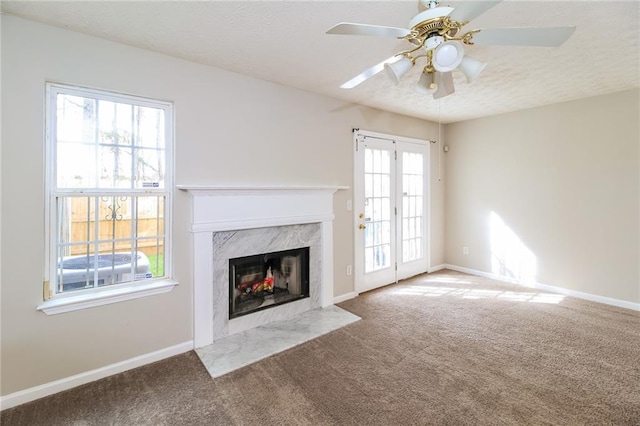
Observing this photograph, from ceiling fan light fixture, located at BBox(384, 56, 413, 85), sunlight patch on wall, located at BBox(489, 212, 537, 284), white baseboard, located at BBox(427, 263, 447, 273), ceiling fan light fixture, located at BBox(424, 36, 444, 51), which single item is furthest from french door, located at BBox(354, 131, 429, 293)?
ceiling fan light fixture, located at BBox(424, 36, 444, 51)

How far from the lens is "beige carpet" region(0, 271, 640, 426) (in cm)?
188

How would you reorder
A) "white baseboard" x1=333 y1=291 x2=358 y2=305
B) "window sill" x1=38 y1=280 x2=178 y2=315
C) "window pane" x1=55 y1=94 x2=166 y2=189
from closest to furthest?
"window sill" x1=38 y1=280 x2=178 y2=315, "window pane" x1=55 y1=94 x2=166 y2=189, "white baseboard" x1=333 y1=291 x2=358 y2=305

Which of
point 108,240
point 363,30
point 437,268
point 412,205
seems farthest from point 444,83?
point 437,268

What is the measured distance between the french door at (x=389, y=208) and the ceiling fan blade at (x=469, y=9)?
2.47 m

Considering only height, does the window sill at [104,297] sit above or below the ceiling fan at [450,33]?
below

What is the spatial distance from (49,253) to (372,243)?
3.45 m

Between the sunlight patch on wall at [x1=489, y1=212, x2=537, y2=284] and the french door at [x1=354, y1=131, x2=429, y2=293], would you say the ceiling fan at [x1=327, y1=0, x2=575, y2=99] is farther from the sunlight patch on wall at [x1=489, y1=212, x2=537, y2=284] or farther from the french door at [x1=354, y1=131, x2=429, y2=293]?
the sunlight patch on wall at [x1=489, y1=212, x2=537, y2=284]

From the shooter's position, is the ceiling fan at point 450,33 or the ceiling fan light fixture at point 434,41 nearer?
the ceiling fan at point 450,33

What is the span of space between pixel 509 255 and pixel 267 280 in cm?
368

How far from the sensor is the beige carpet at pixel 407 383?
1883 mm

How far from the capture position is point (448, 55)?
152 centimetres

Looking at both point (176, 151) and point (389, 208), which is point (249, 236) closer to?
point (176, 151)

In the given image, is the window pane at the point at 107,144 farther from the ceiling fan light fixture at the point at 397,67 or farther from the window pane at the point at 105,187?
the ceiling fan light fixture at the point at 397,67

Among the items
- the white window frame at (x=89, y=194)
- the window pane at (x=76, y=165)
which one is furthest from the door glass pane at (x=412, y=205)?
the window pane at (x=76, y=165)
